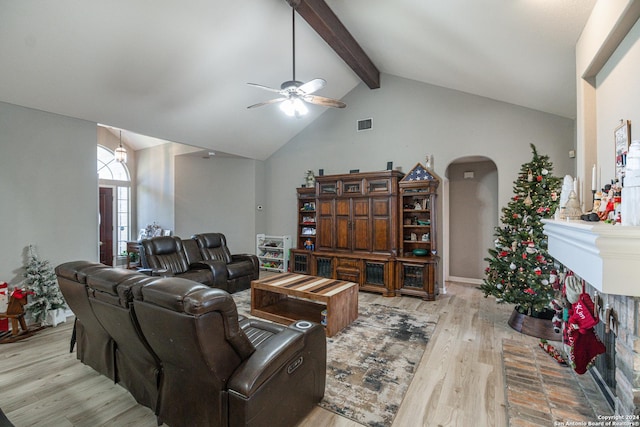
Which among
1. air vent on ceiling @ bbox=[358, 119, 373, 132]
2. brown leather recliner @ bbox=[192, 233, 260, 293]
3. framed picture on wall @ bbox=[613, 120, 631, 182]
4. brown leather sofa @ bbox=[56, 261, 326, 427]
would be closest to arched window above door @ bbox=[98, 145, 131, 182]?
brown leather recliner @ bbox=[192, 233, 260, 293]

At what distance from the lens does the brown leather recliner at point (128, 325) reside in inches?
68.0

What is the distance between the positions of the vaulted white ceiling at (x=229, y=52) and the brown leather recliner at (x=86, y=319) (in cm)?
247

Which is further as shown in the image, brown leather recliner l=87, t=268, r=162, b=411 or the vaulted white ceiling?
the vaulted white ceiling

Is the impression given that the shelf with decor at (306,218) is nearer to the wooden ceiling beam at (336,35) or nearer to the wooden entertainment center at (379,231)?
the wooden entertainment center at (379,231)

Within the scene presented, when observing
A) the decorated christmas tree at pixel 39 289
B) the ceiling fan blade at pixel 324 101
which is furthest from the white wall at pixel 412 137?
the decorated christmas tree at pixel 39 289

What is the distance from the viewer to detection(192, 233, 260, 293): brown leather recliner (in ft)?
15.8

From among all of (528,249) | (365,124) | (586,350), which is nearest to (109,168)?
(365,124)

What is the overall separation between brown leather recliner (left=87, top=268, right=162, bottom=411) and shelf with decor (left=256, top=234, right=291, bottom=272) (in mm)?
4561

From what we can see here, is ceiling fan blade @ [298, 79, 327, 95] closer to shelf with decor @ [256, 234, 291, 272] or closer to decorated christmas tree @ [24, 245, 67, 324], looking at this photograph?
decorated christmas tree @ [24, 245, 67, 324]

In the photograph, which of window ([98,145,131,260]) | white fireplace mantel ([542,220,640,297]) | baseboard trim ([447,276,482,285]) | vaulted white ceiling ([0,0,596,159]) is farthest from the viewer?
window ([98,145,131,260])

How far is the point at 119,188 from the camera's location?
7750 mm

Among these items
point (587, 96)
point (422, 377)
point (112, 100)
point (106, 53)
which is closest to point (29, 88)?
point (112, 100)

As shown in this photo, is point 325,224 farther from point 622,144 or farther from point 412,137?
point 622,144

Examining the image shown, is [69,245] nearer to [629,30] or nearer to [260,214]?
[260,214]
